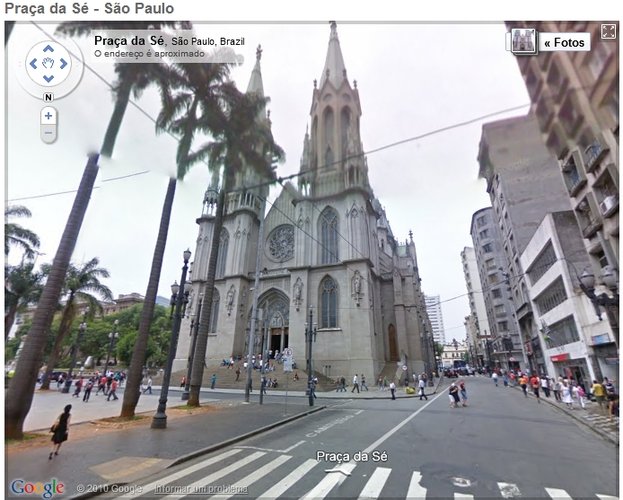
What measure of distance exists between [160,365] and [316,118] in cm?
4829

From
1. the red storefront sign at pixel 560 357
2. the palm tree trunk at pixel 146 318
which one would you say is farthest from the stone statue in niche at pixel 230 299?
the red storefront sign at pixel 560 357

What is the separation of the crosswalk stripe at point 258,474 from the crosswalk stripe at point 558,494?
14.5ft

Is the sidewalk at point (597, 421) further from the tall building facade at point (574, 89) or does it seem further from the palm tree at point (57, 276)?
the palm tree at point (57, 276)

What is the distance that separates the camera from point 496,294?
54062 millimetres

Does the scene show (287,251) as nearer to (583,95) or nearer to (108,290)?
(108,290)

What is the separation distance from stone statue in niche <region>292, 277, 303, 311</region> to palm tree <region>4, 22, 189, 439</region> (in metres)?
26.5

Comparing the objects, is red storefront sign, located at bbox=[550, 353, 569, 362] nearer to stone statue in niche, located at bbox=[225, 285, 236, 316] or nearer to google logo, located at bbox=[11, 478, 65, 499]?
google logo, located at bbox=[11, 478, 65, 499]

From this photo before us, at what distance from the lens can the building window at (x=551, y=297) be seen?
21.3m

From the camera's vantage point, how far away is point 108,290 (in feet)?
90.3

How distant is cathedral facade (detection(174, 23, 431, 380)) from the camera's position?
105ft

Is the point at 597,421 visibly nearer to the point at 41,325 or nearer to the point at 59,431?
the point at 59,431

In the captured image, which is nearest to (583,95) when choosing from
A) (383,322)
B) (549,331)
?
(549,331)

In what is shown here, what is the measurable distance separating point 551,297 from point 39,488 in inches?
1192

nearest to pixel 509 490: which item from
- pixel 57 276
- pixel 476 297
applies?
pixel 57 276
